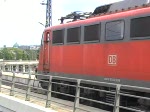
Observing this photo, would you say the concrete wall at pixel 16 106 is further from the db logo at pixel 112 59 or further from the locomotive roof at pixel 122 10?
the locomotive roof at pixel 122 10

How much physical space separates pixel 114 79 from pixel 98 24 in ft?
7.98

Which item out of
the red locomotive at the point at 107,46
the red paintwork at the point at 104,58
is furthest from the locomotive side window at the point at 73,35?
the red paintwork at the point at 104,58

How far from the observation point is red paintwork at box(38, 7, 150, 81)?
41.5 ft

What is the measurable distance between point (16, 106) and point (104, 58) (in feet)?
11.8

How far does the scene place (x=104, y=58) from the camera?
1462 centimetres

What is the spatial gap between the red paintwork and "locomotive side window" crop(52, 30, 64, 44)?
235 mm

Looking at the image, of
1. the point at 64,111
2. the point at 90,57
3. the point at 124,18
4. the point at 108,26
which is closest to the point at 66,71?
the point at 90,57

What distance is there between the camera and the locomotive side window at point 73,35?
658 inches

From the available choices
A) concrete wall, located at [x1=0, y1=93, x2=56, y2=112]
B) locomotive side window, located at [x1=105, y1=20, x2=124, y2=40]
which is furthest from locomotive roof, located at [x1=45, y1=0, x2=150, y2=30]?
concrete wall, located at [x1=0, y1=93, x2=56, y2=112]

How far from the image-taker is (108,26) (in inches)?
578

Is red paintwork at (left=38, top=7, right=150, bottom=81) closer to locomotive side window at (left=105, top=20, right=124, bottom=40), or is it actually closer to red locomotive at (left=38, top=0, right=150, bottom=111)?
red locomotive at (left=38, top=0, right=150, bottom=111)

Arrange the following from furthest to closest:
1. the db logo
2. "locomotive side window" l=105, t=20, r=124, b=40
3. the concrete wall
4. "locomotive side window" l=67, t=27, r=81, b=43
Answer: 1. "locomotive side window" l=67, t=27, r=81, b=43
2. the db logo
3. "locomotive side window" l=105, t=20, r=124, b=40
4. the concrete wall

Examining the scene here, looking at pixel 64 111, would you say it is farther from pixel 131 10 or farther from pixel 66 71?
pixel 66 71

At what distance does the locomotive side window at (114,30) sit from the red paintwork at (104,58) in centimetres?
22
